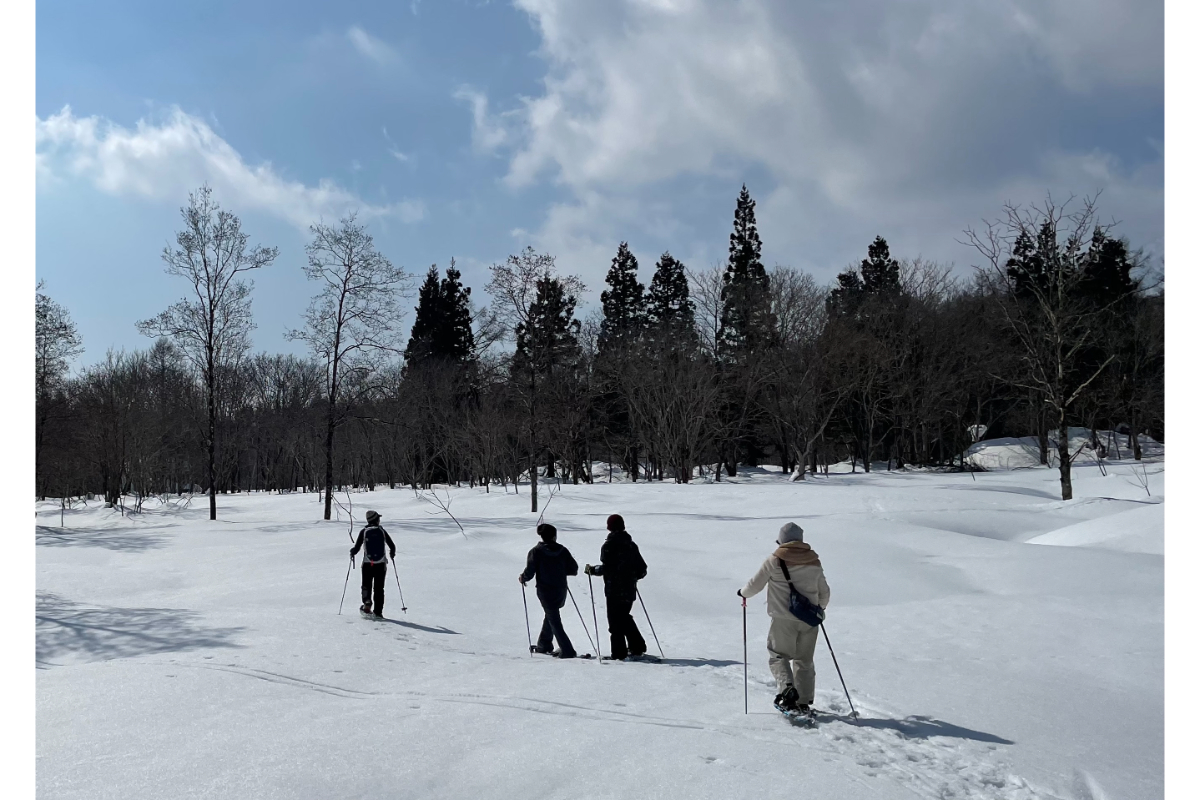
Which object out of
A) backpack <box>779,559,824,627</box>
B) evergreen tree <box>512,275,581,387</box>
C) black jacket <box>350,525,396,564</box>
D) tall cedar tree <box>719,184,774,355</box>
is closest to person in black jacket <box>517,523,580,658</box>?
black jacket <box>350,525,396,564</box>

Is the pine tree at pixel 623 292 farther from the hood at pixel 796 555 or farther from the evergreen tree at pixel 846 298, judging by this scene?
the hood at pixel 796 555

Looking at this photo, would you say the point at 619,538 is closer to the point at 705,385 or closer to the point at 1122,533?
the point at 1122,533

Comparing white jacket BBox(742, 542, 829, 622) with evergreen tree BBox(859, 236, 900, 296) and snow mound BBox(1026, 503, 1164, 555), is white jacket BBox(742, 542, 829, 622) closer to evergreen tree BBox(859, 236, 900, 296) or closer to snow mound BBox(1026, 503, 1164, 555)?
snow mound BBox(1026, 503, 1164, 555)

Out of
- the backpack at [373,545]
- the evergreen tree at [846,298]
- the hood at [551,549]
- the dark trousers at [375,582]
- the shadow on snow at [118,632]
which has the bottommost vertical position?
the shadow on snow at [118,632]

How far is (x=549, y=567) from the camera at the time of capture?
983 cm

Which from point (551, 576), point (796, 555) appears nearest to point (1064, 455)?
point (551, 576)

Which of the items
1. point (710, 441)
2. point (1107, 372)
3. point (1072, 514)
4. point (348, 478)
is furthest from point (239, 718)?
point (348, 478)

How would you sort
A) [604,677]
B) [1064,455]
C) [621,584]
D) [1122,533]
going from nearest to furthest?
[604,677] → [621,584] → [1122,533] → [1064,455]

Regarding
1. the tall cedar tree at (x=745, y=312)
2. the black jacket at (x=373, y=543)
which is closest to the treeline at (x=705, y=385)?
the tall cedar tree at (x=745, y=312)

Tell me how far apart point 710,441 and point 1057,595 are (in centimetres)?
3332

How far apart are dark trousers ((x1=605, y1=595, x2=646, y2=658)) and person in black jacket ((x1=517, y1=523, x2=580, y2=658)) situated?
2.04ft

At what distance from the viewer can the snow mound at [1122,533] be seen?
15.2 meters

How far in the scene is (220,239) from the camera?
2831cm

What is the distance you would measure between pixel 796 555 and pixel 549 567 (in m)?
3.94
